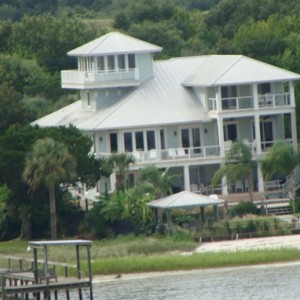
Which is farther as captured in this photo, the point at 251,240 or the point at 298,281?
the point at 251,240

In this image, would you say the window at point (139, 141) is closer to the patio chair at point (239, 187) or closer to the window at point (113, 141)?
the window at point (113, 141)

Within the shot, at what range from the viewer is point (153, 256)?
72562mm

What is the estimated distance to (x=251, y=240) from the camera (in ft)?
247

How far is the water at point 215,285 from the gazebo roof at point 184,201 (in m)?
6.56

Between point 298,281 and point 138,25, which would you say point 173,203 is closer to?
point 298,281

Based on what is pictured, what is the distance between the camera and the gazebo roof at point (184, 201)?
7681 centimetres

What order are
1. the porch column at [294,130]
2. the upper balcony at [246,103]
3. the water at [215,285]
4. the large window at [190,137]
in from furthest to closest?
1. the large window at [190,137]
2. the upper balcony at [246,103]
3. the porch column at [294,130]
4. the water at [215,285]

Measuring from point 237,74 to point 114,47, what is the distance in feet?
21.0

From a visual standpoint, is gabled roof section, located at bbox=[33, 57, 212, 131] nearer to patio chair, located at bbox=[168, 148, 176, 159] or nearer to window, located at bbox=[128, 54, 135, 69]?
window, located at bbox=[128, 54, 135, 69]

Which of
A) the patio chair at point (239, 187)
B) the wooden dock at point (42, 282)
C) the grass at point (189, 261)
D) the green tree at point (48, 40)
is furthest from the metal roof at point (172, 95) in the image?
the green tree at point (48, 40)

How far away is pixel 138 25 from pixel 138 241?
167 feet

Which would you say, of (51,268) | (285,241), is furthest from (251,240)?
(51,268)

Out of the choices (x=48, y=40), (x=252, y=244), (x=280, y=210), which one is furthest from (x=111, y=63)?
(x=48, y=40)

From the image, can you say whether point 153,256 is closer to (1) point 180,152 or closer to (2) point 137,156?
(2) point 137,156
